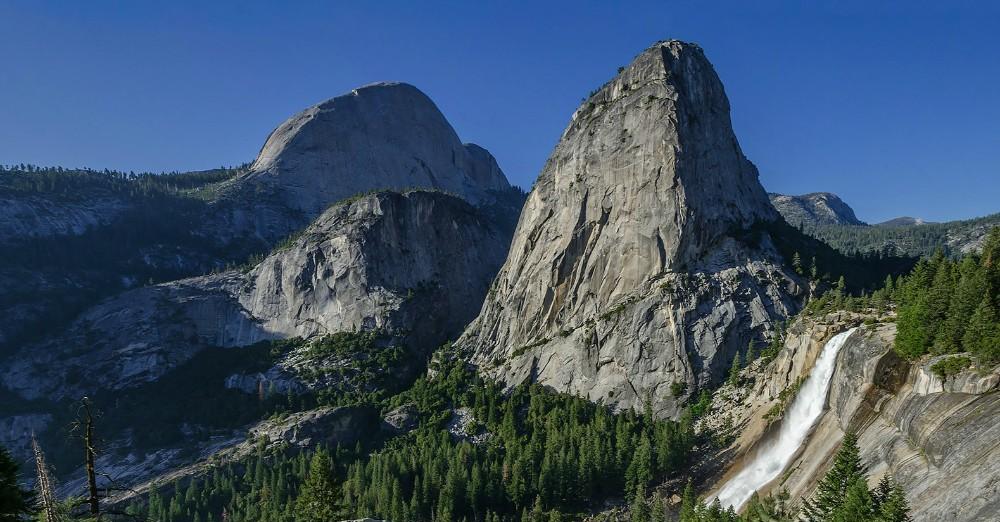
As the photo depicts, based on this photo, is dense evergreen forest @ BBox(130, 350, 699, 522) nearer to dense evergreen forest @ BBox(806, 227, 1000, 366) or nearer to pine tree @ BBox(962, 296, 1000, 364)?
dense evergreen forest @ BBox(806, 227, 1000, 366)

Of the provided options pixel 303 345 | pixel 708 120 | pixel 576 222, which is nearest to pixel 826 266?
pixel 708 120

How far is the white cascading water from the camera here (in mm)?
76250

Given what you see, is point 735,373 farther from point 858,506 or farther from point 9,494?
point 9,494

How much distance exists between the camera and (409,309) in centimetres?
16775

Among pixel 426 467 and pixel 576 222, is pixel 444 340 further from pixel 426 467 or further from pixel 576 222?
pixel 426 467

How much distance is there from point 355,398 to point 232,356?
1809 inches

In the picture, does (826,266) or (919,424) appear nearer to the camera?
(919,424)

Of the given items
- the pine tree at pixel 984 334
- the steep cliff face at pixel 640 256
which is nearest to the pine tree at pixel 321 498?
the pine tree at pixel 984 334

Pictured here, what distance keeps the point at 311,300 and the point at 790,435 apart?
131115mm

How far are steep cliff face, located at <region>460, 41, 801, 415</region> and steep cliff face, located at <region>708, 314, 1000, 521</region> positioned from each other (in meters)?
25.4

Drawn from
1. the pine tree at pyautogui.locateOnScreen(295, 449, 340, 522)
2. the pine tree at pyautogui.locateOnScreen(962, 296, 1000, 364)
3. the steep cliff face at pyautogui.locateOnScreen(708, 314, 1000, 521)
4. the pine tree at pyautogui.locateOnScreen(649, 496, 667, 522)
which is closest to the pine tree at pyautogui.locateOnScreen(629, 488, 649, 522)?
the pine tree at pyautogui.locateOnScreen(649, 496, 667, 522)

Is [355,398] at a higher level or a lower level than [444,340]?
lower

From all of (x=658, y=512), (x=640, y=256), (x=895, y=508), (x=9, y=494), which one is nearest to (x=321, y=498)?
(x=9, y=494)

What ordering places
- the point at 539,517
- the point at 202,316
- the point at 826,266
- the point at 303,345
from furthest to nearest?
the point at 202,316 < the point at 303,345 < the point at 826,266 < the point at 539,517
